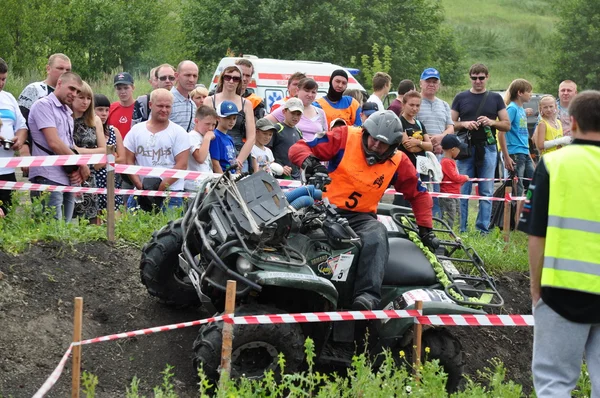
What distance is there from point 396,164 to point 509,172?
251 inches

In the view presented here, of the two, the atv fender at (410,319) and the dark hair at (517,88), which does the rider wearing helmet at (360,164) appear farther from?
the dark hair at (517,88)

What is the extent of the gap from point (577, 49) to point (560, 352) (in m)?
38.8

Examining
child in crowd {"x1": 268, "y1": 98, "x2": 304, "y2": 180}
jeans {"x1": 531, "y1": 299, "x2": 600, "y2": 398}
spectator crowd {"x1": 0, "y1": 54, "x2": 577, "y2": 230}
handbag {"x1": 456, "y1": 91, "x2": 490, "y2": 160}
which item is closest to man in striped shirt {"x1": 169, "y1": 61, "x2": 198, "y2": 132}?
spectator crowd {"x1": 0, "y1": 54, "x2": 577, "y2": 230}

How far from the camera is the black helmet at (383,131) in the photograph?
856 centimetres

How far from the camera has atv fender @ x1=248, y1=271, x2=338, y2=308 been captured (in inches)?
295

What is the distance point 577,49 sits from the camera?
42500 mm

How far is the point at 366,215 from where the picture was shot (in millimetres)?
8812

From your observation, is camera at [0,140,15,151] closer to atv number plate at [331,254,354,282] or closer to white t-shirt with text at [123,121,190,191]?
white t-shirt with text at [123,121,190,191]

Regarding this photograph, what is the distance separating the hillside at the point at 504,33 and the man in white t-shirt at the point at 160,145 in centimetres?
3580

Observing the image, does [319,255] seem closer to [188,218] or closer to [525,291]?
[188,218]

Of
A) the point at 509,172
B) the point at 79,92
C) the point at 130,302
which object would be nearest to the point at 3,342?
the point at 130,302

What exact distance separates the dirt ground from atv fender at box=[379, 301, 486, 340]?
1629 mm

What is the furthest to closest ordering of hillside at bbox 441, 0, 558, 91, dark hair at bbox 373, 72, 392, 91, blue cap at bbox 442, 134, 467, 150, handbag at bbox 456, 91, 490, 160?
hillside at bbox 441, 0, 558, 91
dark hair at bbox 373, 72, 392, 91
handbag at bbox 456, 91, 490, 160
blue cap at bbox 442, 134, 467, 150

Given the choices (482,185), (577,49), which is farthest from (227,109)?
(577,49)
